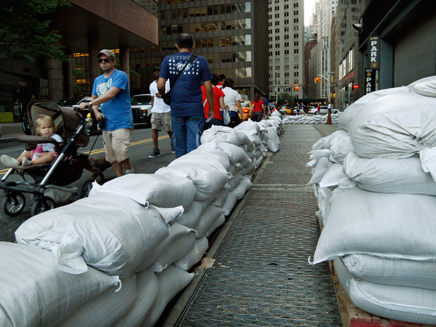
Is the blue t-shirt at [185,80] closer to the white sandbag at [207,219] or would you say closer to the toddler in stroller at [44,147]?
the toddler in stroller at [44,147]

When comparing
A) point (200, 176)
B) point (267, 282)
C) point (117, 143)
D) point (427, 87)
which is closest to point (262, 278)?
point (267, 282)

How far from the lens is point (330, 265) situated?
2.48m

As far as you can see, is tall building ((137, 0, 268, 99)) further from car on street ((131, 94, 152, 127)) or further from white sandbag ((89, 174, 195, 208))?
white sandbag ((89, 174, 195, 208))

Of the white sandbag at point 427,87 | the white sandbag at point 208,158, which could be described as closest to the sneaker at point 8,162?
the white sandbag at point 208,158

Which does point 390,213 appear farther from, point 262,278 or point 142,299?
point 142,299

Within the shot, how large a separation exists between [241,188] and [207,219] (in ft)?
4.80

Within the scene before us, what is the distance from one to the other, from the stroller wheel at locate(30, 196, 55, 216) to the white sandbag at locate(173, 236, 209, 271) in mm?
1749

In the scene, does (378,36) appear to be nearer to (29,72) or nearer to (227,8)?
(29,72)

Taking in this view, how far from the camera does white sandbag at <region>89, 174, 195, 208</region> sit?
80.8 inches

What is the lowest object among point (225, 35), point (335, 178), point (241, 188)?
point (241, 188)

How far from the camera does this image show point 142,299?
1807 mm

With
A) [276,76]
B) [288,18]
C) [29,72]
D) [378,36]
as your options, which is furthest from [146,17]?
[288,18]

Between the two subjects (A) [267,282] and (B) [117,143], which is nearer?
(A) [267,282]

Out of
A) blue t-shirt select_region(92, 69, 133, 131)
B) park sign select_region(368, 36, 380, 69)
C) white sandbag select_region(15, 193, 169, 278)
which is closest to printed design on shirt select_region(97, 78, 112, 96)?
blue t-shirt select_region(92, 69, 133, 131)
